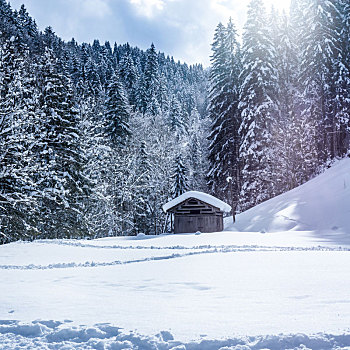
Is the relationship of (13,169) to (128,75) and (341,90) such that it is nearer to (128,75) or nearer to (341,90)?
(341,90)

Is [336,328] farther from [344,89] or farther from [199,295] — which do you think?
[344,89]

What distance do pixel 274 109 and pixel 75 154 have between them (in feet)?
59.0

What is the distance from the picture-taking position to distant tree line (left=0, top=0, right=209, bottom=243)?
19.8 metres

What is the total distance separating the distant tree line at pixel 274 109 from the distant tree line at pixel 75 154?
24.2 ft

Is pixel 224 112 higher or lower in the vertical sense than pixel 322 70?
lower

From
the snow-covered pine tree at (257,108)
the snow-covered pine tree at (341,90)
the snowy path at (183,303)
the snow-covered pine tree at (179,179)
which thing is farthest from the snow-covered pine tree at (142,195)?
the snowy path at (183,303)

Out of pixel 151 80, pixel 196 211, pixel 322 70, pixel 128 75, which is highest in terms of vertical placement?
pixel 128 75

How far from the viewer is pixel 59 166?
2538 cm

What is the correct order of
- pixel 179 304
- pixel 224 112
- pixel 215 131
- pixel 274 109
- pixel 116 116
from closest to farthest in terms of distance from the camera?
pixel 179 304 < pixel 274 109 < pixel 224 112 < pixel 215 131 < pixel 116 116

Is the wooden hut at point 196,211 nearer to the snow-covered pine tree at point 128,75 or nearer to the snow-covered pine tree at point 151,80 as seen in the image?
the snow-covered pine tree at point 151,80

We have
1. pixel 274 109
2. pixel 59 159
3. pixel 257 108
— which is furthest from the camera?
pixel 274 109

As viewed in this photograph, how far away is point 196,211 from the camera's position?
27516 mm

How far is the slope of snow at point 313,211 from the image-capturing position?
20125mm

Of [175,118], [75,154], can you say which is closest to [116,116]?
[75,154]
